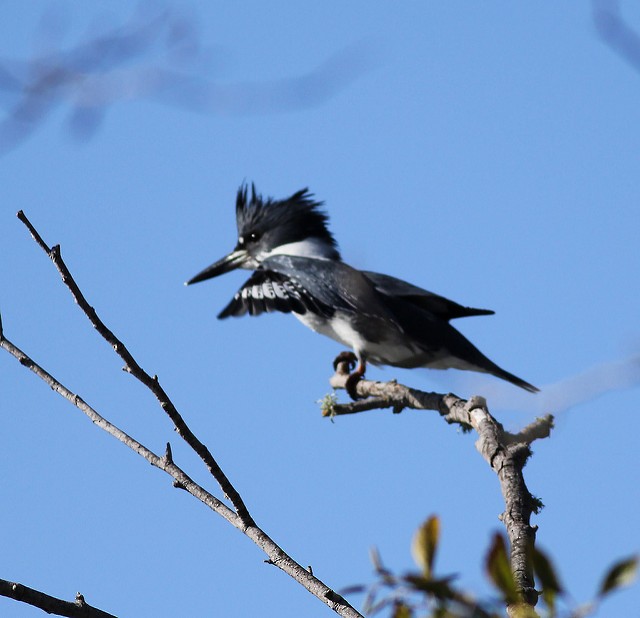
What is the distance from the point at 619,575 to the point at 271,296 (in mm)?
3863

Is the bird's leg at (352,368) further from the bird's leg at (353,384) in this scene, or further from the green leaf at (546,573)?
the green leaf at (546,573)

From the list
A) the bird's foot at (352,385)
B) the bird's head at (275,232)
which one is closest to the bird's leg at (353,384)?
the bird's foot at (352,385)

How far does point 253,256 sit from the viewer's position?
5.91 meters

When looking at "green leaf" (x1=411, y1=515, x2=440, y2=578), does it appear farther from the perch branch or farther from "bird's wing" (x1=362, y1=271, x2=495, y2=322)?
"bird's wing" (x1=362, y1=271, x2=495, y2=322)

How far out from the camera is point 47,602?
1.82 m

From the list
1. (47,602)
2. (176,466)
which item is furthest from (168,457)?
(47,602)

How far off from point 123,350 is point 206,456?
28 cm

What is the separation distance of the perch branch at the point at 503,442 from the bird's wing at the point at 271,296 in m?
1.15

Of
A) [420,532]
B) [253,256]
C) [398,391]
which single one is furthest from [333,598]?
[253,256]

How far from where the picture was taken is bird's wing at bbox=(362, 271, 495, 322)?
15.0ft

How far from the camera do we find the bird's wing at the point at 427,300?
A: 4559mm

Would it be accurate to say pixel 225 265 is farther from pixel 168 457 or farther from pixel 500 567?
pixel 500 567

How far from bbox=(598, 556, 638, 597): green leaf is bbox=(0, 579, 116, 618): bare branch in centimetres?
107

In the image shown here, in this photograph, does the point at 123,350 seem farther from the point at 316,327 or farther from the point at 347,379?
the point at 316,327
